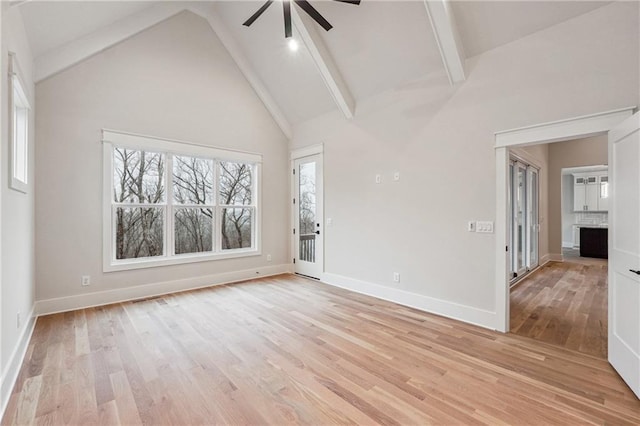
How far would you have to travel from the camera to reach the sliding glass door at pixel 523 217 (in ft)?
17.4

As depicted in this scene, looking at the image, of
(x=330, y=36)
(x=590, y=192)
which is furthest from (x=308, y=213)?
(x=590, y=192)

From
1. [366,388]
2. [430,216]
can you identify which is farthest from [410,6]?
[366,388]

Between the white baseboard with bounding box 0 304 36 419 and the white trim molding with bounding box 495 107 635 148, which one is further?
the white trim molding with bounding box 495 107 635 148

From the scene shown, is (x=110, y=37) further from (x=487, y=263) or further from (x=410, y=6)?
(x=487, y=263)

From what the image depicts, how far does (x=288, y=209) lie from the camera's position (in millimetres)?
6141

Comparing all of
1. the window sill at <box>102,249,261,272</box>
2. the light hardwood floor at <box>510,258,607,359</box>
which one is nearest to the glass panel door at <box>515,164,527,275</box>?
the light hardwood floor at <box>510,258,607,359</box>

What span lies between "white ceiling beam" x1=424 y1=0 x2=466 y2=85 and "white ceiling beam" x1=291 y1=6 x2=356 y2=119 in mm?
1639

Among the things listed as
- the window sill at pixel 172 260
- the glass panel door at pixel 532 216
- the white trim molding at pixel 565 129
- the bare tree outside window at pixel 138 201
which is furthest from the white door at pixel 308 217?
the glass panel door at pixel 532 216

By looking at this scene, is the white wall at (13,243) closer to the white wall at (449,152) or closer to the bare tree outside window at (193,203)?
the bare tree outside window at (193,203)

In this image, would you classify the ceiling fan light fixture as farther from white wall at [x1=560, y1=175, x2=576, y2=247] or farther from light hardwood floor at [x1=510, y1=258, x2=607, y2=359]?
white wall at [x1=560, y1=175, x2=576, y2=247]

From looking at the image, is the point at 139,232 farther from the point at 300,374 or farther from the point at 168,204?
the point at 300,374

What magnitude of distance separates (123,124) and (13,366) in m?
3.18

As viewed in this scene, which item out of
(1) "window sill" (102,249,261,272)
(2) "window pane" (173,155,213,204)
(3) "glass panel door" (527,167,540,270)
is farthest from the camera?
(3) "glass panel door" (527,167,540,270)

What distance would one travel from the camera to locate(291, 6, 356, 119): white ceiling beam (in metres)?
3.94
